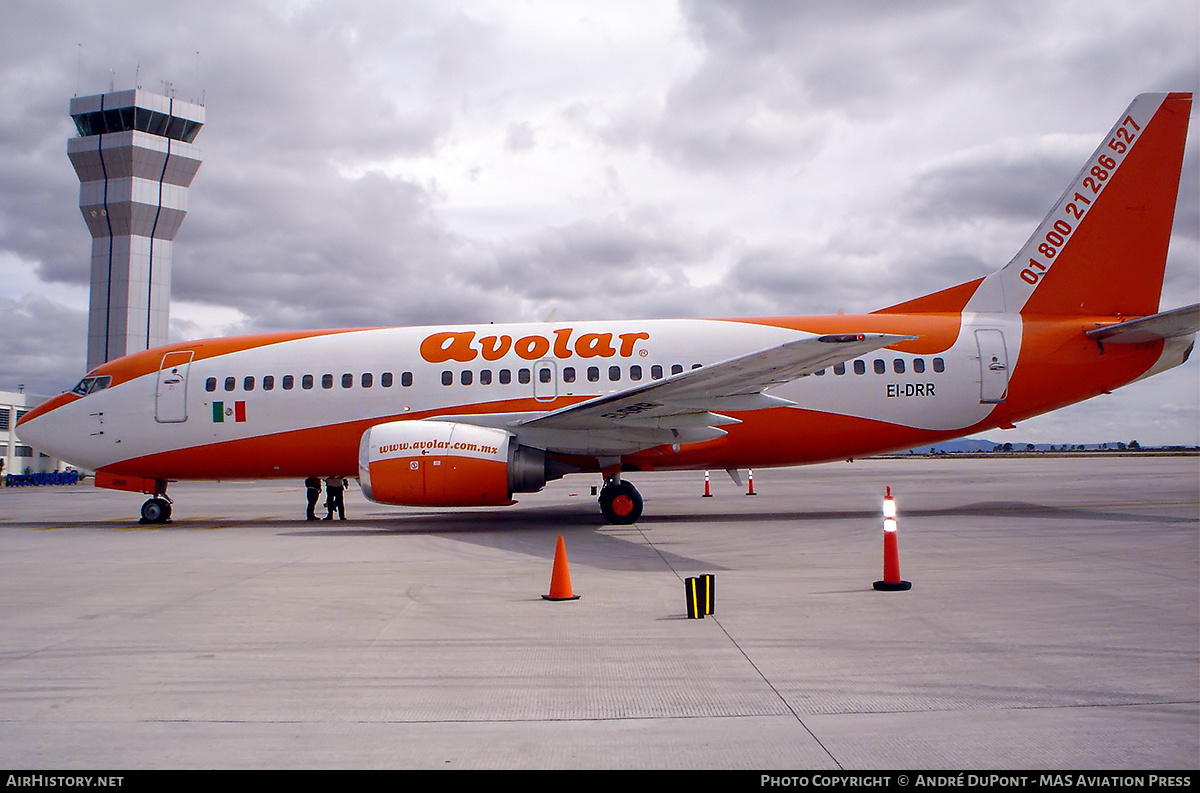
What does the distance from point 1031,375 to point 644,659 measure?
13.2 metres

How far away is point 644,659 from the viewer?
5.34 metres

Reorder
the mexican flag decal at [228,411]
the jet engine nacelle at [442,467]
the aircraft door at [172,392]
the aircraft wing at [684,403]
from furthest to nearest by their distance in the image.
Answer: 1. the aircraft door at [172,392]
2. the mexican flag decal at [228,411]
3. the jet engine nacelle at [442,467]
4. the aircraft wing at [684,403]

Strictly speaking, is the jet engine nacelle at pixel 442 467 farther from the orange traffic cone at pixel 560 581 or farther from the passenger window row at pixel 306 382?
the orange traffic cone at pixel 560 581

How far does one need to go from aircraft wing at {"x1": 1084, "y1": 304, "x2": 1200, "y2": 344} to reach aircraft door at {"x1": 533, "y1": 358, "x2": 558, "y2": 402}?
10.5 meters

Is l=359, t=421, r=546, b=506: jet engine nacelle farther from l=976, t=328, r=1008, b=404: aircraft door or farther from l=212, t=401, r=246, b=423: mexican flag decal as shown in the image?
l=976, t=328, r=1008, b=404: aircraft door

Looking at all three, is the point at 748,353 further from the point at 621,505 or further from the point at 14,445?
the point at 14,445

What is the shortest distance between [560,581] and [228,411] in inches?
452

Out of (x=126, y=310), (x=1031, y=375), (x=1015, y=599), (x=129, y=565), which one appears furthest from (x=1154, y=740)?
(x=126, y=310)

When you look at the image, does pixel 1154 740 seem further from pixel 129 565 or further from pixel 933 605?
pixel 129 565

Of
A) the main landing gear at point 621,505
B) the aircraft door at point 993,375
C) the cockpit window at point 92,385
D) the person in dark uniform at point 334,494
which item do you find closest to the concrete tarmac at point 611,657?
the main landing gear at point 621,505

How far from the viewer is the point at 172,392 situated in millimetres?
16391

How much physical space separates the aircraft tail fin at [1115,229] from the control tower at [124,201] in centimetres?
7156

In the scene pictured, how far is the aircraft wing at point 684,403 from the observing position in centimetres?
1116

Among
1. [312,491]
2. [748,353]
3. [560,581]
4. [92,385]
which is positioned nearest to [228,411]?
[312,491]
